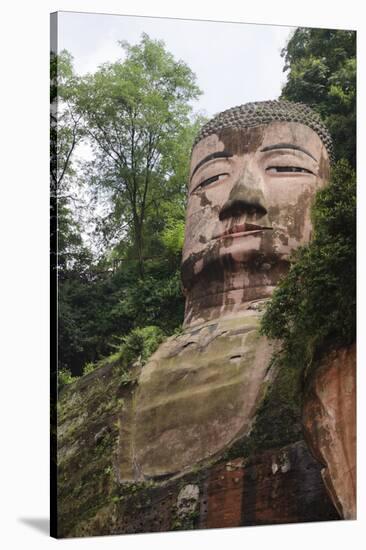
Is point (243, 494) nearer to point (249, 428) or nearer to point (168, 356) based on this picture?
point (249, 428)

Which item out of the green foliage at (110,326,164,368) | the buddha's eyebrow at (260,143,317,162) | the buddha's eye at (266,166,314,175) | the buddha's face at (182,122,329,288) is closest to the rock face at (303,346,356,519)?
the buddha's face at (182,122,329,288)

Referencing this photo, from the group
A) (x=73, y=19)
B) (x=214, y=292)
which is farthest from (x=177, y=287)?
(x=73, y=19)

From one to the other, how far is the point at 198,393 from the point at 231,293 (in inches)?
41.4

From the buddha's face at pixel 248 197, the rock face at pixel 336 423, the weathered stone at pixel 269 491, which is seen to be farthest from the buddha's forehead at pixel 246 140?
the weathered stone at pixel 269 491

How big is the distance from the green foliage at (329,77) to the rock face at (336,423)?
6.91 feet

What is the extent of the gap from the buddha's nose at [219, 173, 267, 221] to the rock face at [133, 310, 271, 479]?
38.3 inches

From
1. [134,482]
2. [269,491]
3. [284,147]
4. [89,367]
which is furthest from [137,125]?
[269,491]

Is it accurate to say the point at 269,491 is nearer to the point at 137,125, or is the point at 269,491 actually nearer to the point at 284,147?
the point at 284,147

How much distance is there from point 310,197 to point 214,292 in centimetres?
135

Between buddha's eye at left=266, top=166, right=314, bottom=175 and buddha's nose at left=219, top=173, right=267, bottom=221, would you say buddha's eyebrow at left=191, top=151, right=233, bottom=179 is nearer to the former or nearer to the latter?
buddha's nose at left=219, top=173, right=267, bottom=221

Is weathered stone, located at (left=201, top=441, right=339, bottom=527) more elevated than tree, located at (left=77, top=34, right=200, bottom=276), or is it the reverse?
tree, located at (left=77, top=34, right=200, bottom=276)

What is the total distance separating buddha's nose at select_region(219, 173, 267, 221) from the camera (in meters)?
11.0

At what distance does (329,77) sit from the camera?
11.6 meters

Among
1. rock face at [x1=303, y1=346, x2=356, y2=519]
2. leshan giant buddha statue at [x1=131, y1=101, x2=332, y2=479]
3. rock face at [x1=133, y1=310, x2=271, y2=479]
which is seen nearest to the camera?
rock face at [x1=133, y1=310, x2=271, y2=479]
